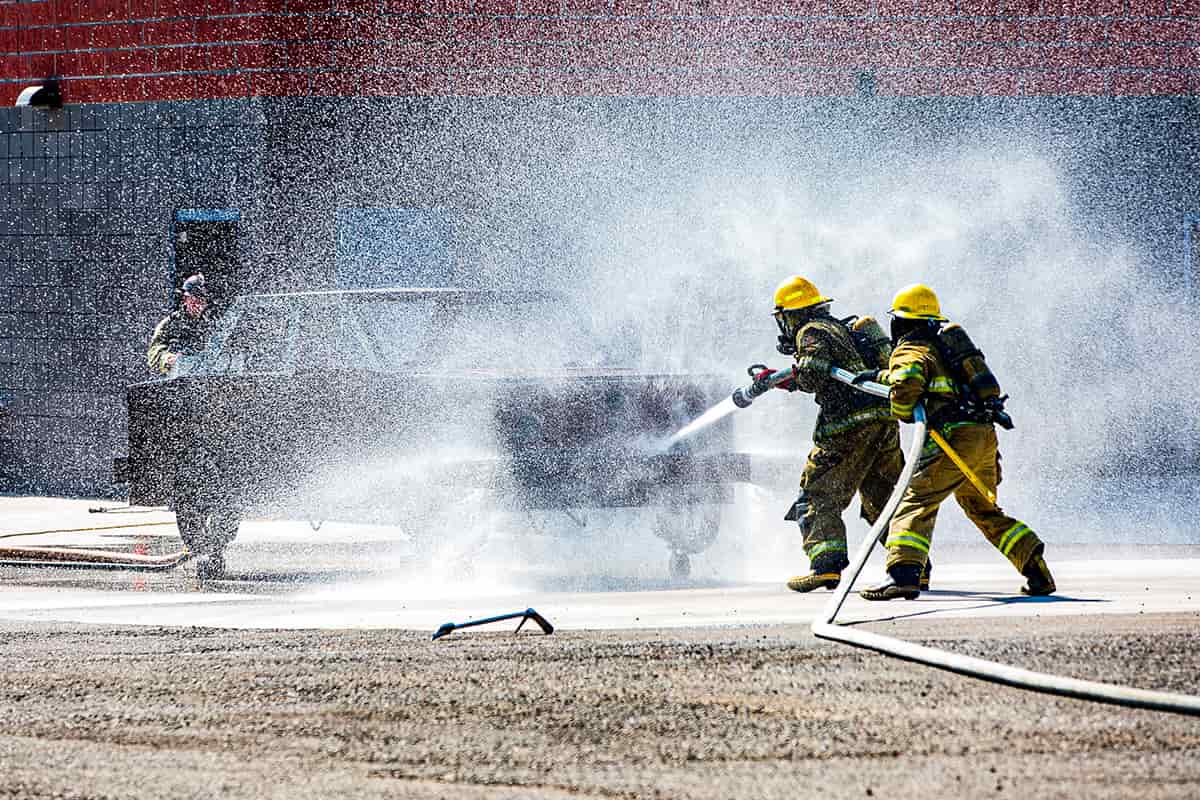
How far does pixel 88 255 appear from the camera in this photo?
53.0ft

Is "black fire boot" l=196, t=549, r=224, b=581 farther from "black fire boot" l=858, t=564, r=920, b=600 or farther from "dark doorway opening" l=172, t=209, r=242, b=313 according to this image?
"dark doorway opening" l=172, t=209, r=242, b=313

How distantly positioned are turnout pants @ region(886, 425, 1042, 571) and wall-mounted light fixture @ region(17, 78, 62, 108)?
11270 mm

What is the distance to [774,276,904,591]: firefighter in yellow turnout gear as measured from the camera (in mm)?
8273

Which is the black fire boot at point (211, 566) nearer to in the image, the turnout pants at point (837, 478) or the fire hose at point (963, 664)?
the turnout pants at point (837, 478)

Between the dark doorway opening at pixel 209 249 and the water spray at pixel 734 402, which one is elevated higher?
the dark doorway opening at pixel 209 249

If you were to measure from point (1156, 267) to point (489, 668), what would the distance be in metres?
11.6

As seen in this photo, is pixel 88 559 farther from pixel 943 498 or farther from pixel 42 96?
pixel 42 96

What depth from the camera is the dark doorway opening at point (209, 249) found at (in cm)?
1590

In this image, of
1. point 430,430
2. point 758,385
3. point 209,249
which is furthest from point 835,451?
point 209,249

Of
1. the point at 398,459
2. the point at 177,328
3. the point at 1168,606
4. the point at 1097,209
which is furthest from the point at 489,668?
the point at 1097,209

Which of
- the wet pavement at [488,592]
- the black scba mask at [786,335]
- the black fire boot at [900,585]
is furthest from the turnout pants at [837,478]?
the black scba mask at [786,335]

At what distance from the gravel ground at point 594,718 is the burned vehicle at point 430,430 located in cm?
170

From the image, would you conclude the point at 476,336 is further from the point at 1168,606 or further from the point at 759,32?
the point at 759,32

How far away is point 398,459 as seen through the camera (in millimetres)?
8430
